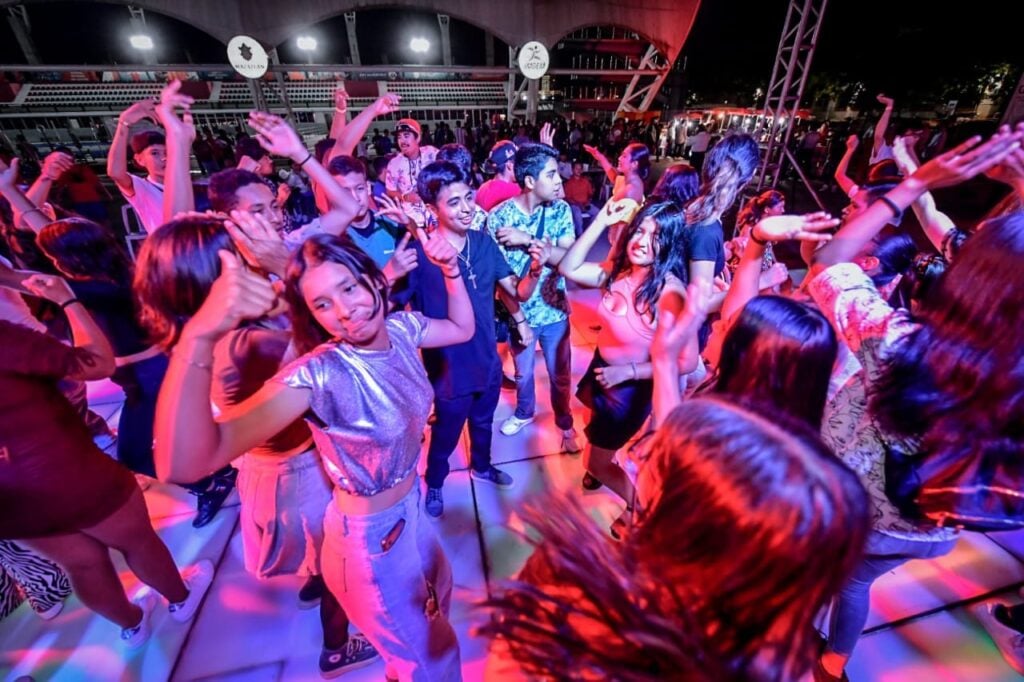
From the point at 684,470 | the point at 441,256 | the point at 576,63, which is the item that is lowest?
the point at 684,470

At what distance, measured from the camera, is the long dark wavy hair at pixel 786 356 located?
1.32 metres

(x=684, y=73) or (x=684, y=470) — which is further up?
(x=684, y=73)

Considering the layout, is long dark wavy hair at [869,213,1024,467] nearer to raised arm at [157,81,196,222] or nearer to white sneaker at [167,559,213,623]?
white sneaker at [167,559,213,623]

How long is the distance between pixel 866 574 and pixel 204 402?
2289 millimetres

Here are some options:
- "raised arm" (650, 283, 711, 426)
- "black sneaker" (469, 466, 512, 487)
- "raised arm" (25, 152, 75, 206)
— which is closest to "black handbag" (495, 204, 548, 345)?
"black sneaker" (469, 466, 512, 487)

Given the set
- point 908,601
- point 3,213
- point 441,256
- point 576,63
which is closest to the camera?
point 441,256

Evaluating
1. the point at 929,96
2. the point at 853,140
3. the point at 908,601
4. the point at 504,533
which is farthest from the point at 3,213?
the point at 929,96

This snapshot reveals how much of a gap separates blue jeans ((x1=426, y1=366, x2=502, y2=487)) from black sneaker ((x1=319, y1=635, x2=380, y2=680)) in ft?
3.03

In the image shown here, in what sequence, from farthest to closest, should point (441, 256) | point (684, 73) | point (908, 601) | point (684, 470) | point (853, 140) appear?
point (684, 73)
point (853, 140)
point (908, 601)
point (441, 256)
point (684, 470)

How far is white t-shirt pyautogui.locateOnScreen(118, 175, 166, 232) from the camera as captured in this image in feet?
11.5

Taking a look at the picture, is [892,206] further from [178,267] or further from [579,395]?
[178,267]

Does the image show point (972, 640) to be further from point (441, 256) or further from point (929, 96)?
point (929, 96)

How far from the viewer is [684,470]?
87 centimetres

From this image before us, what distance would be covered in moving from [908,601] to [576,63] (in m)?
28.7
